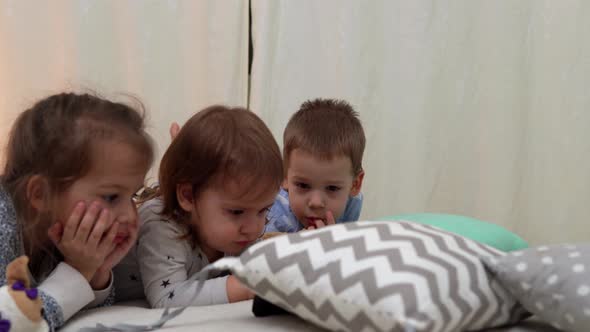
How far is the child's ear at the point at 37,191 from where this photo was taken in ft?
3.30

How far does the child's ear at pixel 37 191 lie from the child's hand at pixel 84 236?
4cm

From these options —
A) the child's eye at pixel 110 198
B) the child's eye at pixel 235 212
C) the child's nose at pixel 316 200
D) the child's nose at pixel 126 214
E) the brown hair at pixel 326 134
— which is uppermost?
the brown hair at pixel 326 134

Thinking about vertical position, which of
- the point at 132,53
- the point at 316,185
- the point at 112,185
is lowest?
the point at 316,185

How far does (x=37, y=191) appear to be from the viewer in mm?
1014

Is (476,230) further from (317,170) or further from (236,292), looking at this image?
(236,292)

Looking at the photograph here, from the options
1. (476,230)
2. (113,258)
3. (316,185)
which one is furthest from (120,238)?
(476,230)

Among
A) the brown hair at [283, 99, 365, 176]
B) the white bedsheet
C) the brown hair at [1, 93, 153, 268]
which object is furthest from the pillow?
the brown hair at [283, 99, 365, 176]

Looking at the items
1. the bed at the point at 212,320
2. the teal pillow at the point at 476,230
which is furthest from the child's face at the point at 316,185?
the bed at the point at 212,320

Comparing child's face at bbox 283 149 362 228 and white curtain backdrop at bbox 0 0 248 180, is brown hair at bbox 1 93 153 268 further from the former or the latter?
white curtain backdrop at bbox 0 0 248 180

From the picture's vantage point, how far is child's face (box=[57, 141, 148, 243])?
1.01 meters

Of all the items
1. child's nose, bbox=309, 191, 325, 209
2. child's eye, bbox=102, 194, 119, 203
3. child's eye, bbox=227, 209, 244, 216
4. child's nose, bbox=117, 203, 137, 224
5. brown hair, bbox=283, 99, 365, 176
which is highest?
brown hair, bbox=283, 99, 365, 176

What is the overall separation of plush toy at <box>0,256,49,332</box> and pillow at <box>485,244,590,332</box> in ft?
2.05

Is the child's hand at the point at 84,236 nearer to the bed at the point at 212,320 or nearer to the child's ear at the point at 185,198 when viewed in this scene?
the bed at the point at 212,320

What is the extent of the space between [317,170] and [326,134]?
10cm
